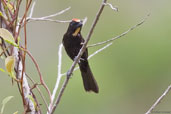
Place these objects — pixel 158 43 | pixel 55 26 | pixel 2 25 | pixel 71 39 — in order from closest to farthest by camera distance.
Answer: pixel 2 25 < pixel 71 39 < pixel 55 26 < pixel 158 43

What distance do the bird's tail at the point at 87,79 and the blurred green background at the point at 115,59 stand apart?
1885mm

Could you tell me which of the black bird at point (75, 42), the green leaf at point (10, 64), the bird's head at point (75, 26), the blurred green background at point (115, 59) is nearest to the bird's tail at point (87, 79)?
the black bird at point (75, 42)

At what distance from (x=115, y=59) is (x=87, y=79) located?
3.31 m

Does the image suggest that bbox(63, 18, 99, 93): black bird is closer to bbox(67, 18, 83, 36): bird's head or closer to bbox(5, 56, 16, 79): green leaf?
bbox(67, 18, 83, 36): bird's head

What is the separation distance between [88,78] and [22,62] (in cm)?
178

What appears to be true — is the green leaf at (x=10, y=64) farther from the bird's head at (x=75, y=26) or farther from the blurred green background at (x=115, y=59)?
the blurred green background at (x=115, y=59)

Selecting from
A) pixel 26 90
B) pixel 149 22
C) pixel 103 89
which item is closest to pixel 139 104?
pixel 103 89

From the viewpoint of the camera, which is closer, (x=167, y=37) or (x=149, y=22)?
(x=167, y=37)

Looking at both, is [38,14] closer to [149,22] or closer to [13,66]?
[149,22]

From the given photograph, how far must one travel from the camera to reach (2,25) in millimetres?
1913

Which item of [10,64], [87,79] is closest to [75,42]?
[87,79]

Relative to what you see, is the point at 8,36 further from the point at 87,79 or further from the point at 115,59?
the point at 115,59

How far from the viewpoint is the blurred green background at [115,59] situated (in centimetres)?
575

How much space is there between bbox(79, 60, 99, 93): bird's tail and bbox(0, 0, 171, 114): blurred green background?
6.18 ft
